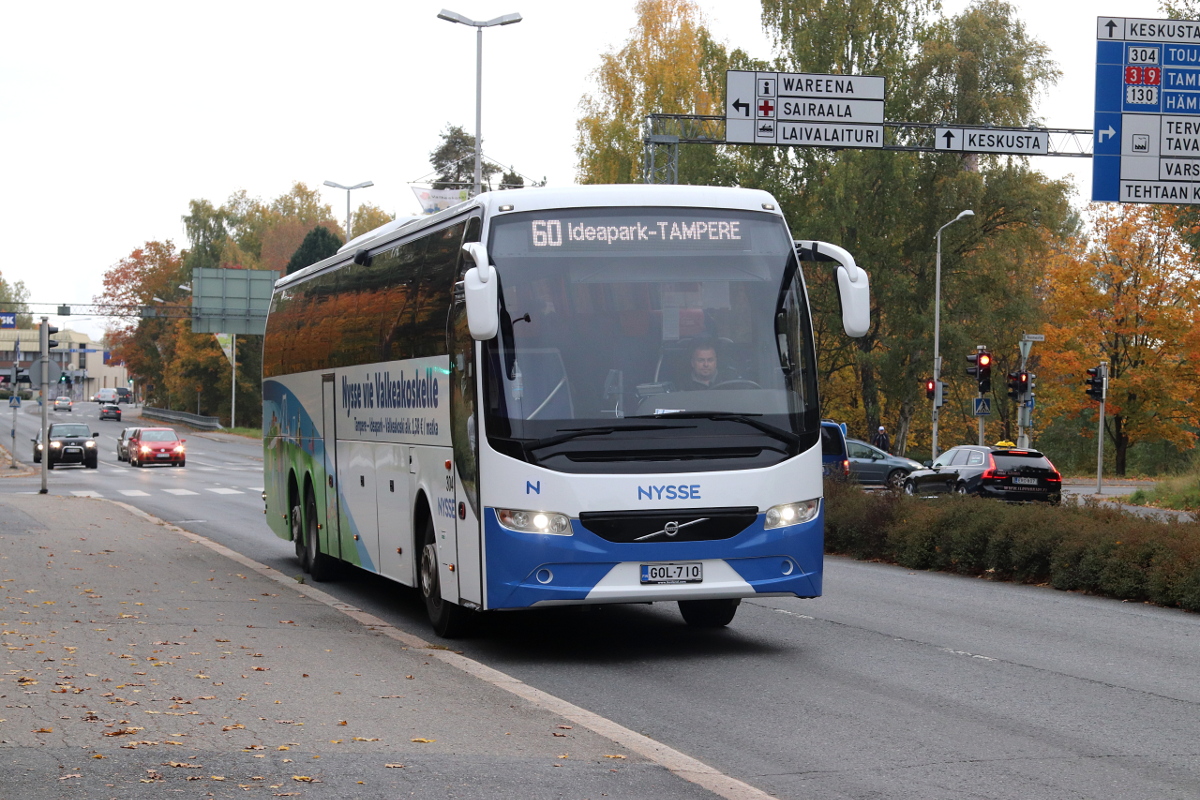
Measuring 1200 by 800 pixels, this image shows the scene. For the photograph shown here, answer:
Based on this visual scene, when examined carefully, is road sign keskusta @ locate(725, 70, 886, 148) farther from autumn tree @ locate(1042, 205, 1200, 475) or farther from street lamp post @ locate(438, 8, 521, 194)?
autumn tree @ locate(1042, 205, 1200, 475)

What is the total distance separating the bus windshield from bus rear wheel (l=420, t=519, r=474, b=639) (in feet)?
5.92

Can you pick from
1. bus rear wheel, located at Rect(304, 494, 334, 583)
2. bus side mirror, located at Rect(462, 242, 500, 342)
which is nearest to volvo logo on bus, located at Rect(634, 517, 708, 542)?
bus side mirror, located at Rect(462, 242, 500, 342)

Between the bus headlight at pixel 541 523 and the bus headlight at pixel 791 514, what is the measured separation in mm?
1411

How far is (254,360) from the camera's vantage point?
106 m

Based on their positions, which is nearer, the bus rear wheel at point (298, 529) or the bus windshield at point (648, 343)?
the bus windshield at point (648, 343)

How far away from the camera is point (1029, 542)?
1655 centimetres

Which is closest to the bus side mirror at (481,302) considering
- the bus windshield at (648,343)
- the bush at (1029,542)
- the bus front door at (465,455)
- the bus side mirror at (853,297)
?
the bus windshield at (648,343)

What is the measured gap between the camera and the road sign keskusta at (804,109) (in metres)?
25.5

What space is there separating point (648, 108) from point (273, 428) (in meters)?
43.4

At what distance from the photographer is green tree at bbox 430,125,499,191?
108 metres

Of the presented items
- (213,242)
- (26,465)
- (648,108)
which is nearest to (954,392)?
(648,108)

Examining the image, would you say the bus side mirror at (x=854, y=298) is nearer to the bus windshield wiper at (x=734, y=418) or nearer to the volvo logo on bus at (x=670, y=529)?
the bus windshield wiper at (x=734, y=418)

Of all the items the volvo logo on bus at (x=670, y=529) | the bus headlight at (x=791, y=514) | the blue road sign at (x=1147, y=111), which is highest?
the blue road sign at (x=1147, y=111)

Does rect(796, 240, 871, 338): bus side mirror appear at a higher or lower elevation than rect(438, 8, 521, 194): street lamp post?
lower
